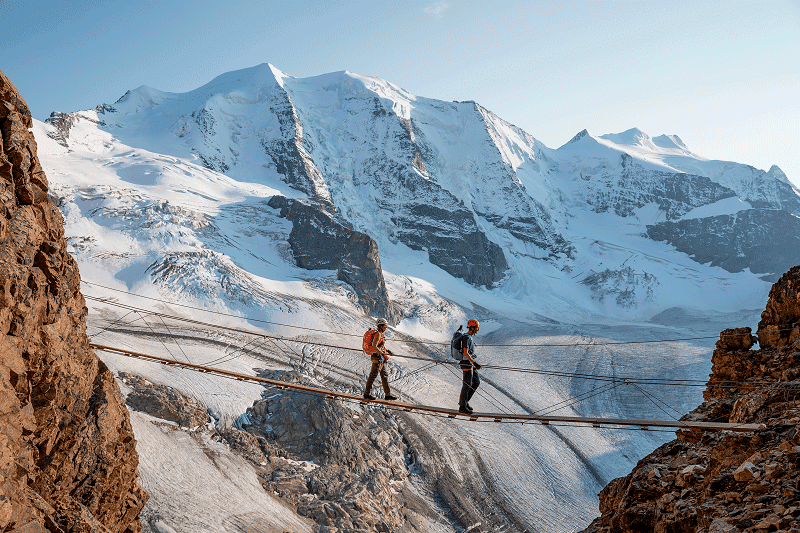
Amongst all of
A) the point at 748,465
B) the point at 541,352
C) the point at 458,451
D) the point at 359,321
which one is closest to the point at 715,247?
the point at 541,352

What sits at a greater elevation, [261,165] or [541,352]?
[261,165]

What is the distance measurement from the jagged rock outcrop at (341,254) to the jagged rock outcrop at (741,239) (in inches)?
3462

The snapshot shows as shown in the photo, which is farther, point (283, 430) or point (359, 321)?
point (359, 321)

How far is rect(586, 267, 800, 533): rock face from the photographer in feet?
16.6

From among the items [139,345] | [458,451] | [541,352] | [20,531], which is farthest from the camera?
[541,352]

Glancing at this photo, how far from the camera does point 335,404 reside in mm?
37469

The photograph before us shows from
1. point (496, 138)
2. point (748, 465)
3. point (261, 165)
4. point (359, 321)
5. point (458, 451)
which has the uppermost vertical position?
point (496, 138)

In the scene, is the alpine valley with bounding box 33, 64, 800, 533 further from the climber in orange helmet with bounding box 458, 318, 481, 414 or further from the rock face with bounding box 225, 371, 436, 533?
the climber in orange helmet with bounding box 458, 318, 481, 414

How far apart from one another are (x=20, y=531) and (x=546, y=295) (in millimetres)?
103681

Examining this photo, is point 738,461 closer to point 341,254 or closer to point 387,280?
point 341,254

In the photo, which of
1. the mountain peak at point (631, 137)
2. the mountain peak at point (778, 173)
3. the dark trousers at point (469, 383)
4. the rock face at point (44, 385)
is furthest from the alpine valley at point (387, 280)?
the mountain peak at point (631, 137)

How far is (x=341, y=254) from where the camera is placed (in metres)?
76.6

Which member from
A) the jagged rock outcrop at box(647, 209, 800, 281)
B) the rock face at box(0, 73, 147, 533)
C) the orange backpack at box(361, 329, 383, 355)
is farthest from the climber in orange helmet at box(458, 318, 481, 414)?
the jagged rock outcrop at box(647, 209, 800, 281)

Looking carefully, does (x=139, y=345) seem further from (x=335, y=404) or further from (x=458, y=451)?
(x=458, y=451)
